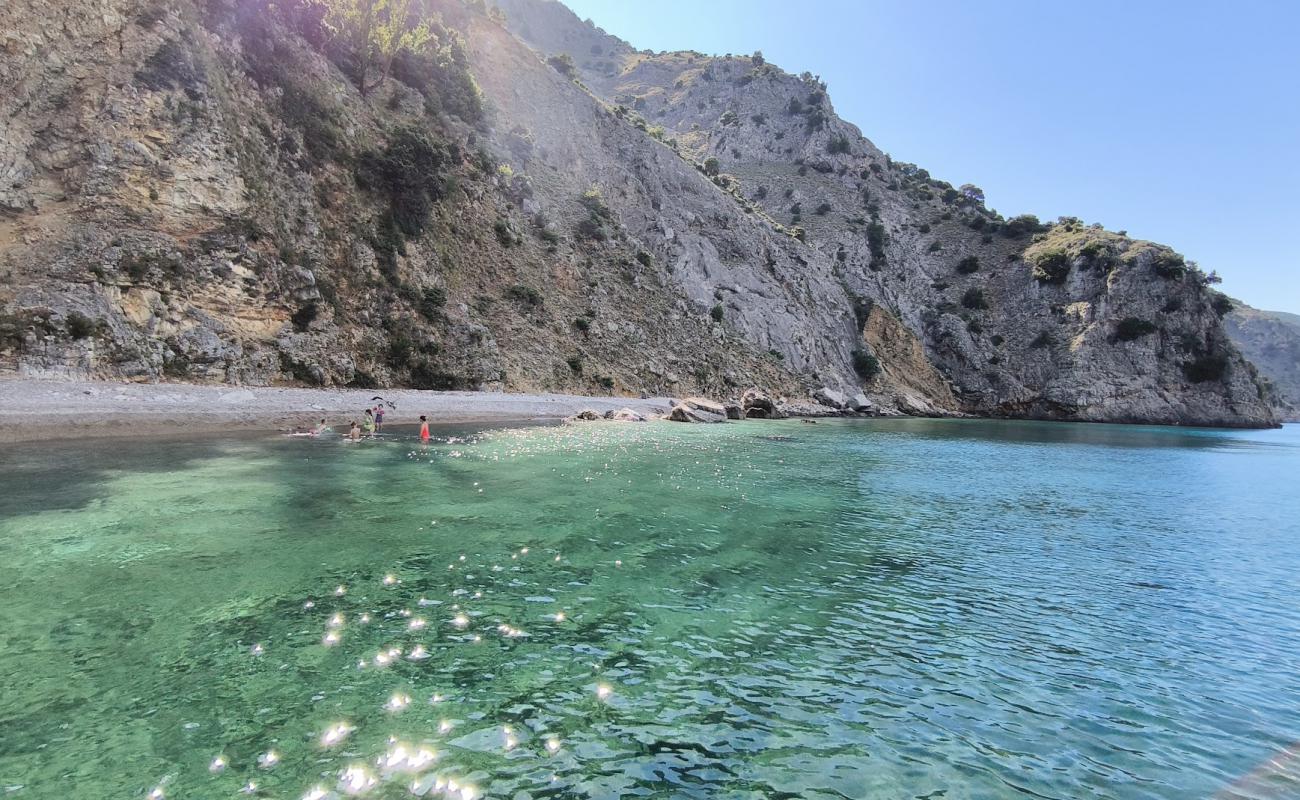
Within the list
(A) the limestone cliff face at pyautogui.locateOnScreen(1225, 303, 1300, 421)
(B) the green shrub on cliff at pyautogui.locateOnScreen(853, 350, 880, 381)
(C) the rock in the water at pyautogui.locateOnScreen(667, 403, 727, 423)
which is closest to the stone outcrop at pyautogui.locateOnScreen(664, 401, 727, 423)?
(C) the rock in the water at pyautogui.locateOnScreen(667, 403, 727, 423)

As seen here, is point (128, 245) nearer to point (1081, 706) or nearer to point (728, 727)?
point (728, 727)

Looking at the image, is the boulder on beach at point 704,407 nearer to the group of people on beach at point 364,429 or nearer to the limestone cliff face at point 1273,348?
the group of people on beach at point 364,429

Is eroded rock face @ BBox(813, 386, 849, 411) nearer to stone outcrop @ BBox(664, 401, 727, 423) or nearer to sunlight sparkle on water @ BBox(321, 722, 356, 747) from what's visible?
stone outcrop @ BBox(664, 401, 727, 423)

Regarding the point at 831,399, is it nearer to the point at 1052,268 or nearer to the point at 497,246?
the point at 497,246

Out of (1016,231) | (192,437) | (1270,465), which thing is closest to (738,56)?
(1016,231)

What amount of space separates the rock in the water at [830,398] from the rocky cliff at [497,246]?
3715 millimetres

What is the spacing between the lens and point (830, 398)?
7438cm

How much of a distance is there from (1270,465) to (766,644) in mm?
51428

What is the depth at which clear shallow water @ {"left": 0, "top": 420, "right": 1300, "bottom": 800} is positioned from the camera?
5816 millimetres

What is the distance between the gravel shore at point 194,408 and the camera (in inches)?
910

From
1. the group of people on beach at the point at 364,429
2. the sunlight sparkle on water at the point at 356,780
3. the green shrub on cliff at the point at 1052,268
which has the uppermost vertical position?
the green shrub on cliff at the point at 1052,268

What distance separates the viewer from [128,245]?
2969cm

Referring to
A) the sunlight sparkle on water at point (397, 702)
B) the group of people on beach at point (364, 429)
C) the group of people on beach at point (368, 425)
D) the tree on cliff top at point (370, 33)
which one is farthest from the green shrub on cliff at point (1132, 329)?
the sunlight sparkle on water at point (397, 702)

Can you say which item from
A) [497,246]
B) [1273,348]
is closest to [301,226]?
[497,246]
